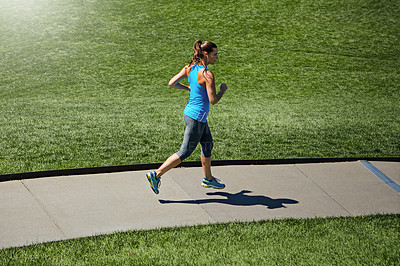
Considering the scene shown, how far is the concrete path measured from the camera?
185 inches

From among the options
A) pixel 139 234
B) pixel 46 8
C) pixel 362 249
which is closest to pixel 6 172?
pixel 139 234

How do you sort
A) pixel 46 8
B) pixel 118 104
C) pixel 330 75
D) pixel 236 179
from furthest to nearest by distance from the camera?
pixel 46 8 → pixel 330 75 → pixel 118 104 → pixel 236 179

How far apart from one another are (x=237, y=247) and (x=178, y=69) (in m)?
14.4

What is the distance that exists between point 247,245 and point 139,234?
1064mm

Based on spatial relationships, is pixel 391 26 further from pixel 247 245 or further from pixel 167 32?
pixel 247 245

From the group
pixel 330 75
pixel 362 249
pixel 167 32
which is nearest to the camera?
pixel 362 249

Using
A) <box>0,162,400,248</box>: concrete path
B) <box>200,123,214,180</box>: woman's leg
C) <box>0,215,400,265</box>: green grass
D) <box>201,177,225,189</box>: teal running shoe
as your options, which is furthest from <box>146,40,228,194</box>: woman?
<box>0,215,400,265</box>: green grass

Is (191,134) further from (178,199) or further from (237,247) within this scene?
(237,247)

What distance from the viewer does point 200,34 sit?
75.1ft

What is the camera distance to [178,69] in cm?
1817

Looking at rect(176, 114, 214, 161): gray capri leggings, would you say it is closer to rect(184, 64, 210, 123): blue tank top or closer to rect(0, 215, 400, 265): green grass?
rect(184, 64, 210, 123): blue tank top

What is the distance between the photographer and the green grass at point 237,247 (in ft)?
13.2

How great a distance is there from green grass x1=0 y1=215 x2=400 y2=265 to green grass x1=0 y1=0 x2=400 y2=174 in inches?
103

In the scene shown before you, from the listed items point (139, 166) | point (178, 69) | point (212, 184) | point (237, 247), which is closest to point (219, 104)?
point (178, 69)
